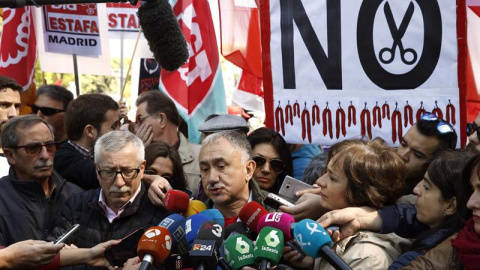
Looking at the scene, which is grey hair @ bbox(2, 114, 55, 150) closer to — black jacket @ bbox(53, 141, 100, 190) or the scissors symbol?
black jacket @ bbox(53, 141, 100, 190)

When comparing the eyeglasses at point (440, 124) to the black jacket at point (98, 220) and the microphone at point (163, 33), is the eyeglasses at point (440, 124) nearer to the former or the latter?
the microphone at point (163, 33)

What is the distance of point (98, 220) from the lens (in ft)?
18.0

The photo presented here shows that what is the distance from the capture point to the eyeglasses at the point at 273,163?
632 cm

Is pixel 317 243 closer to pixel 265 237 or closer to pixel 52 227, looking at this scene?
pixel 265 237

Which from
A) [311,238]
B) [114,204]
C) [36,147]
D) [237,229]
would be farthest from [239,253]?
[36,147]

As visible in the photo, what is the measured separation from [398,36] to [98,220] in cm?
233

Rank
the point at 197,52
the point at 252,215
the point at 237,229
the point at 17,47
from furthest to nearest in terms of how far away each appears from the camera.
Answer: the point at 17,47, the point at 197,52, the point at 237,229, the point at 252,215

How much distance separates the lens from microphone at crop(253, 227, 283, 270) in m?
3.90

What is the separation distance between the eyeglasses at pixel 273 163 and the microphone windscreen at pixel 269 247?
92.7 inches

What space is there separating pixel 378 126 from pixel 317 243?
2.31 metres

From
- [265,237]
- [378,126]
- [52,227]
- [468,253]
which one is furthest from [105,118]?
[468,253]

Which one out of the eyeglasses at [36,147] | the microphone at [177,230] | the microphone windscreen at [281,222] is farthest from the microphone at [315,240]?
the eyeglasses at [36,147]

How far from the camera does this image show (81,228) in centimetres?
544

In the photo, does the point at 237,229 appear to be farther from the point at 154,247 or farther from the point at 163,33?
the point at 163,33
